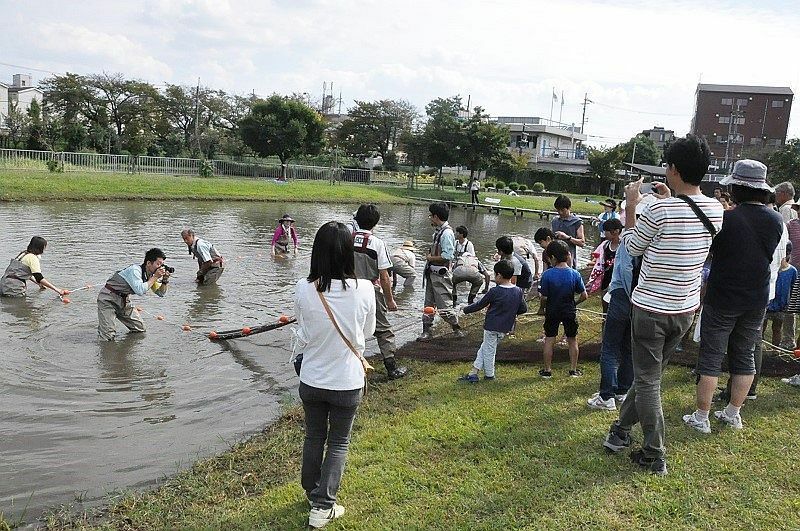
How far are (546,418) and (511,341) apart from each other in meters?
3.21

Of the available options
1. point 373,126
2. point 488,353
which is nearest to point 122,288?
point 488,353

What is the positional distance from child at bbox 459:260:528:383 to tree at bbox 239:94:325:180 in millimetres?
42423

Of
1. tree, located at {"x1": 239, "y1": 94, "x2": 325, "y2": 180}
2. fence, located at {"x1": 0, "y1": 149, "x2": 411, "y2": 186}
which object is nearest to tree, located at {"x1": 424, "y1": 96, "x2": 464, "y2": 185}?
fence, located at {"x1": 0, "y1": 149, "x2": 411, "y2": 186}

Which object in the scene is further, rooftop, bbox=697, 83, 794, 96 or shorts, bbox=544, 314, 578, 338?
rooftop, bbox=697, 83, 794, 96

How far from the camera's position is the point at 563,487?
14.5 feet

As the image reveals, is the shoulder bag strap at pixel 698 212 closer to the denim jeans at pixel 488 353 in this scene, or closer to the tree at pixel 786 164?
the denim jeans at pixel 488 353

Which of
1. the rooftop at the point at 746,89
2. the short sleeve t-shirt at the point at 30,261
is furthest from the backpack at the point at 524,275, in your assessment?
the rooftop at the point at 746,89

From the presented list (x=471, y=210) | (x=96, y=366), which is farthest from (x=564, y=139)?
(x=96, y=366)

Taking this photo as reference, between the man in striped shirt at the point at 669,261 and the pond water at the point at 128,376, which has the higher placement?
the man in striped shirt at the point at 669,261

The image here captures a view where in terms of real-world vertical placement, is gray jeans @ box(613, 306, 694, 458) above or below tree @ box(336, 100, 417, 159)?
below

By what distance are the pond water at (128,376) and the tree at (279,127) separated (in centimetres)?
3249

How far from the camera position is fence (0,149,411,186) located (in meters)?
35.9

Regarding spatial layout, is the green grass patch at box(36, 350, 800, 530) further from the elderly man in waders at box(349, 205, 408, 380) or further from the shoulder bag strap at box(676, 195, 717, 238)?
the shoulder bag strap at box(676, 195, 717, 238)

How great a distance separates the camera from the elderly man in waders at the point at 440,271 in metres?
9.15
